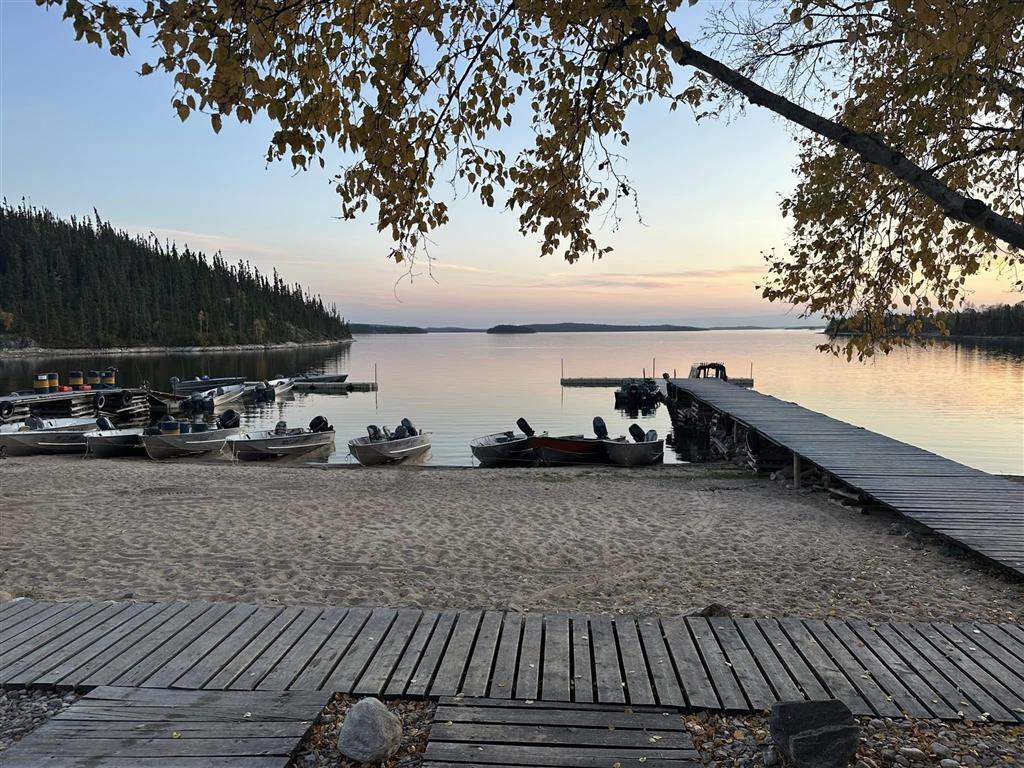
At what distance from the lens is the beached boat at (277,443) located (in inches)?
897

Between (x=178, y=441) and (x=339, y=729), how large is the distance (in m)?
21.2

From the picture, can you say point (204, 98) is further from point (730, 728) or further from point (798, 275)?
point (798, 275)

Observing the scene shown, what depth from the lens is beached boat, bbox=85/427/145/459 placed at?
2238 centimetres

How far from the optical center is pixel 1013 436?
31.4m

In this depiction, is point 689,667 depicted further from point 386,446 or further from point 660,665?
point 386,446

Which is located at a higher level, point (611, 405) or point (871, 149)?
point (871, 149)

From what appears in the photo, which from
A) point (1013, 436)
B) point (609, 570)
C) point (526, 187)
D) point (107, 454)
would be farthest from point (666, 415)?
point (526, 187)

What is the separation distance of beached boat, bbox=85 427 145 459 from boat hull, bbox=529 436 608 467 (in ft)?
45.8

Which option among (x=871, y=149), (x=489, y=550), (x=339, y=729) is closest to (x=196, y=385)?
(x=489, y=550)

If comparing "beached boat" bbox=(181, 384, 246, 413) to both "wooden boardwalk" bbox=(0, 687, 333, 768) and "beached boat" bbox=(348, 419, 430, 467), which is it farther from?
"wooden boardwalk" bbox=(0, 687, 333, 768)

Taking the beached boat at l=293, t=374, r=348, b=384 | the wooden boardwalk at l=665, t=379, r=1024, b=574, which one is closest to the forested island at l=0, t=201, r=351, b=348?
the beached boat at l=293, t=374, r=348, b=384

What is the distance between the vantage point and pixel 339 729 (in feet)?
12.6

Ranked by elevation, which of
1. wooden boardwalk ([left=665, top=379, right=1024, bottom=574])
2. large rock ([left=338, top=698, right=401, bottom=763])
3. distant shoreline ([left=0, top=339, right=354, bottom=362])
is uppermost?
distant shoreline ([left=0, top=339, right=354, bottom=362])

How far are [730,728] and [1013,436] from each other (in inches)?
1413
